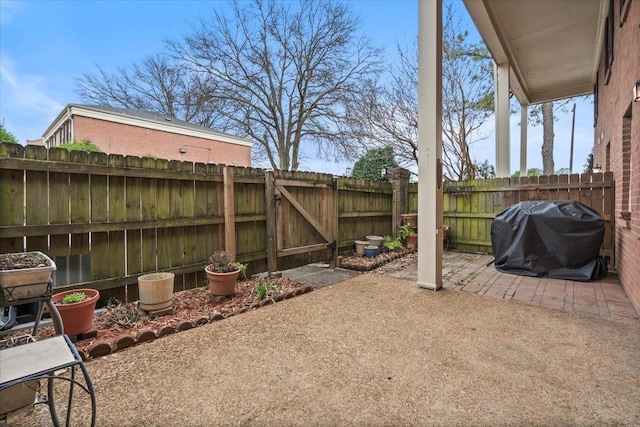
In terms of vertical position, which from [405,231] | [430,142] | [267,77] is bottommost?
[405,231]

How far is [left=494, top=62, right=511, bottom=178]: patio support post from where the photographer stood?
6277 mm

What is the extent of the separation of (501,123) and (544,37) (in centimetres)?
167

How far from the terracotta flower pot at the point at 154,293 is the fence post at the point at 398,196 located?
5136 mm

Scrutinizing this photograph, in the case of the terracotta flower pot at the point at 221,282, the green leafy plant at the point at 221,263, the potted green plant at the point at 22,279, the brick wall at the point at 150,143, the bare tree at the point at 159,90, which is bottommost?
the terracotta flower pot at the point at 221,282

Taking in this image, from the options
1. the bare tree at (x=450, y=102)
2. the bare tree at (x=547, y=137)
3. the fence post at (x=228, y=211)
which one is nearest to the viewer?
the fence post at (x=228, y=211)

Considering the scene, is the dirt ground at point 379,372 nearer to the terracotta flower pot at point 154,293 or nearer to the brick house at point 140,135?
the terracotta flower pot at point 154,293

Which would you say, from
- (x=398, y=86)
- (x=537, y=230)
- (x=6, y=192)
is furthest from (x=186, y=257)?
(x=398, y=86)

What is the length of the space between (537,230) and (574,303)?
4.83 feet

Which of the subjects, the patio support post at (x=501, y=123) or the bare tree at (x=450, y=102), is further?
the bare tree at (x=450, y=102)

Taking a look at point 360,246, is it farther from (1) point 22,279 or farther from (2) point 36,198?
(1) point 22,279

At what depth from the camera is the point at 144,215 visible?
10.3 ft

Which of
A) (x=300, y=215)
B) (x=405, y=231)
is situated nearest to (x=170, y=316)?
(x=300, y=215)

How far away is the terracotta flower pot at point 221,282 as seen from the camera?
322 cm

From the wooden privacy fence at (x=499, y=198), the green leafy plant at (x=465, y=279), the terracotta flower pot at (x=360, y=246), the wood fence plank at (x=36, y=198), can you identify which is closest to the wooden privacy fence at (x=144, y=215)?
the wood fence plank at (x=36, y=198)
